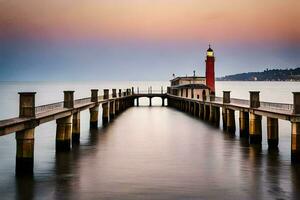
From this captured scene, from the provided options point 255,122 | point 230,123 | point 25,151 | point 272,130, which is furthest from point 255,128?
point 25,151

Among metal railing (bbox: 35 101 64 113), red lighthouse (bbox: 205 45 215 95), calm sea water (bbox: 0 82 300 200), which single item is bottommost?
calm sea water (bbox: 0 82 300 200)

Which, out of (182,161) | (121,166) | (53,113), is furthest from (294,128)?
(53,113)

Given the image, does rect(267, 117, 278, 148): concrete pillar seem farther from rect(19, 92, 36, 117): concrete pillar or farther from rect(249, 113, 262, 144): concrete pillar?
rect(19, 92, 36, 117): concrete pillar

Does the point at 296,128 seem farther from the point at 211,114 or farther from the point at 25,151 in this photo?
the point at 211,114

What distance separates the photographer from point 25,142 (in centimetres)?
2188

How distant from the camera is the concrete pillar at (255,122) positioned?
108 feet

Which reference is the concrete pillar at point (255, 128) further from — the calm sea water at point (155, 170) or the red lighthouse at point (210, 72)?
the red lighthouse at point (210, 72)

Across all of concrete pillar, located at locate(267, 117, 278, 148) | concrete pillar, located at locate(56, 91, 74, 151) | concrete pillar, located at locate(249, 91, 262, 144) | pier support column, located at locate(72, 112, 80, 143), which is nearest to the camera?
concrete pillar, located at locate(267, 117, 278, 148)

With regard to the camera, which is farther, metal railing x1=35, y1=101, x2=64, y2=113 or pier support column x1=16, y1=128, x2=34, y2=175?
metal railing x1=35, y1=101, x2=64, y2=113

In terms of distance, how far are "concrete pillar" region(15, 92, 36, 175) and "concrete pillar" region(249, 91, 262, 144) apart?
655 inches

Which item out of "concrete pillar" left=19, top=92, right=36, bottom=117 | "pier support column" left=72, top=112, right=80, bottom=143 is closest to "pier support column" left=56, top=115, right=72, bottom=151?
"pier support column" left=72, top=112, right=80, bottom=143

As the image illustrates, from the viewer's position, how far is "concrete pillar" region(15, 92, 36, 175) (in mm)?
21812

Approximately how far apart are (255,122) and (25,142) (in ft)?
59.6

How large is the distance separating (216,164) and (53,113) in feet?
33.0
